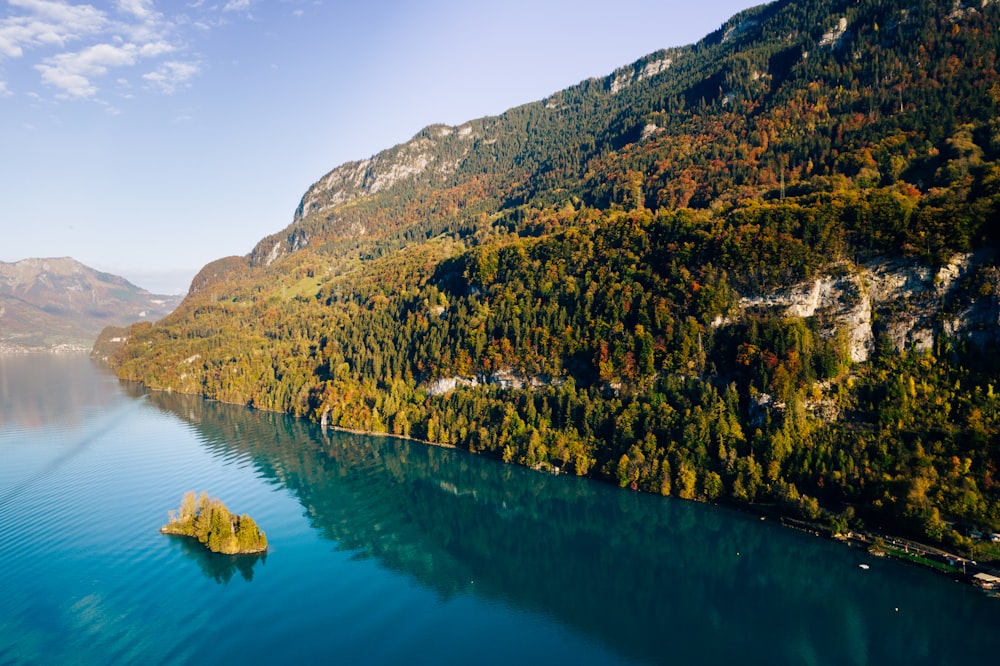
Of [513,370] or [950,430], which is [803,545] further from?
[513,370]

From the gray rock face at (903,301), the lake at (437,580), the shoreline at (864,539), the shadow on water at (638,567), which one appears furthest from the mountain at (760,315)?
the lake at (437,580)

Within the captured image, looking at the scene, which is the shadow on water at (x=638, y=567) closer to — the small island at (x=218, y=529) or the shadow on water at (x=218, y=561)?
the small island at (x=218, y=529)

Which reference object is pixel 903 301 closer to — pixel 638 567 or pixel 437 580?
pixel 638 567

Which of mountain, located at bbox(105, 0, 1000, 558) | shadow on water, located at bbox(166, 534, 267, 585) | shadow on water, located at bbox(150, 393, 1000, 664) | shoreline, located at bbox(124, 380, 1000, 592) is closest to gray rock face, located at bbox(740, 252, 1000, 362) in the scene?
mountain, located at bbox(105, 0, 1000, 558)

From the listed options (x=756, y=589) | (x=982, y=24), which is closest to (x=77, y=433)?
(x=756, y=589)

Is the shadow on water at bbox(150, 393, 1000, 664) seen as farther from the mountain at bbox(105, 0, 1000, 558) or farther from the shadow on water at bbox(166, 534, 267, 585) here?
the shadow on water at bbox(166, 534, 267, 585)
